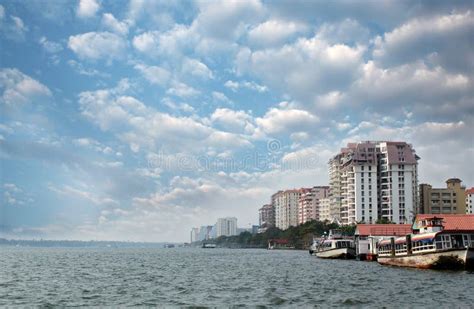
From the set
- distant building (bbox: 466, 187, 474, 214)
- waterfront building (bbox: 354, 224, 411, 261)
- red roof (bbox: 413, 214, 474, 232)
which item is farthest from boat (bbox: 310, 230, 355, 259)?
distant building (bbox: 466, 187, 474, 214)

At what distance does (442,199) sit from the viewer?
607 feet

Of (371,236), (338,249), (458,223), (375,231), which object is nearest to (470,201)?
(375,231)

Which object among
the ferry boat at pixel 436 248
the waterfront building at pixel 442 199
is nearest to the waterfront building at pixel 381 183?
the waterfront building at pixel 442 199

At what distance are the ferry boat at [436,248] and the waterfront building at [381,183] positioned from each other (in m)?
116

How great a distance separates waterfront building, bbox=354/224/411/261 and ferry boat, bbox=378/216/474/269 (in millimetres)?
20577

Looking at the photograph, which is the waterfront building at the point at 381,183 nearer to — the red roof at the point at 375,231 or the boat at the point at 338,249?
the boat at the point at 338,249

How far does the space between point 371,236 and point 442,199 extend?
107445 millimetres

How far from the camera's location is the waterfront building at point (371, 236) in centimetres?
8638

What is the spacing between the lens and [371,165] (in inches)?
7200

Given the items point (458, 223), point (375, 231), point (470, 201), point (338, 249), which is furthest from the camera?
point (470, 201)

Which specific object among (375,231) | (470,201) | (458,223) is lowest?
(375,231)

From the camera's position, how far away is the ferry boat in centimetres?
5234

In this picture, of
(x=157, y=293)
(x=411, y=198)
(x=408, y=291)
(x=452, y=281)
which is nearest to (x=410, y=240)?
(x=452, y=281)

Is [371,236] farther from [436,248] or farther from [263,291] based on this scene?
[263,291]
